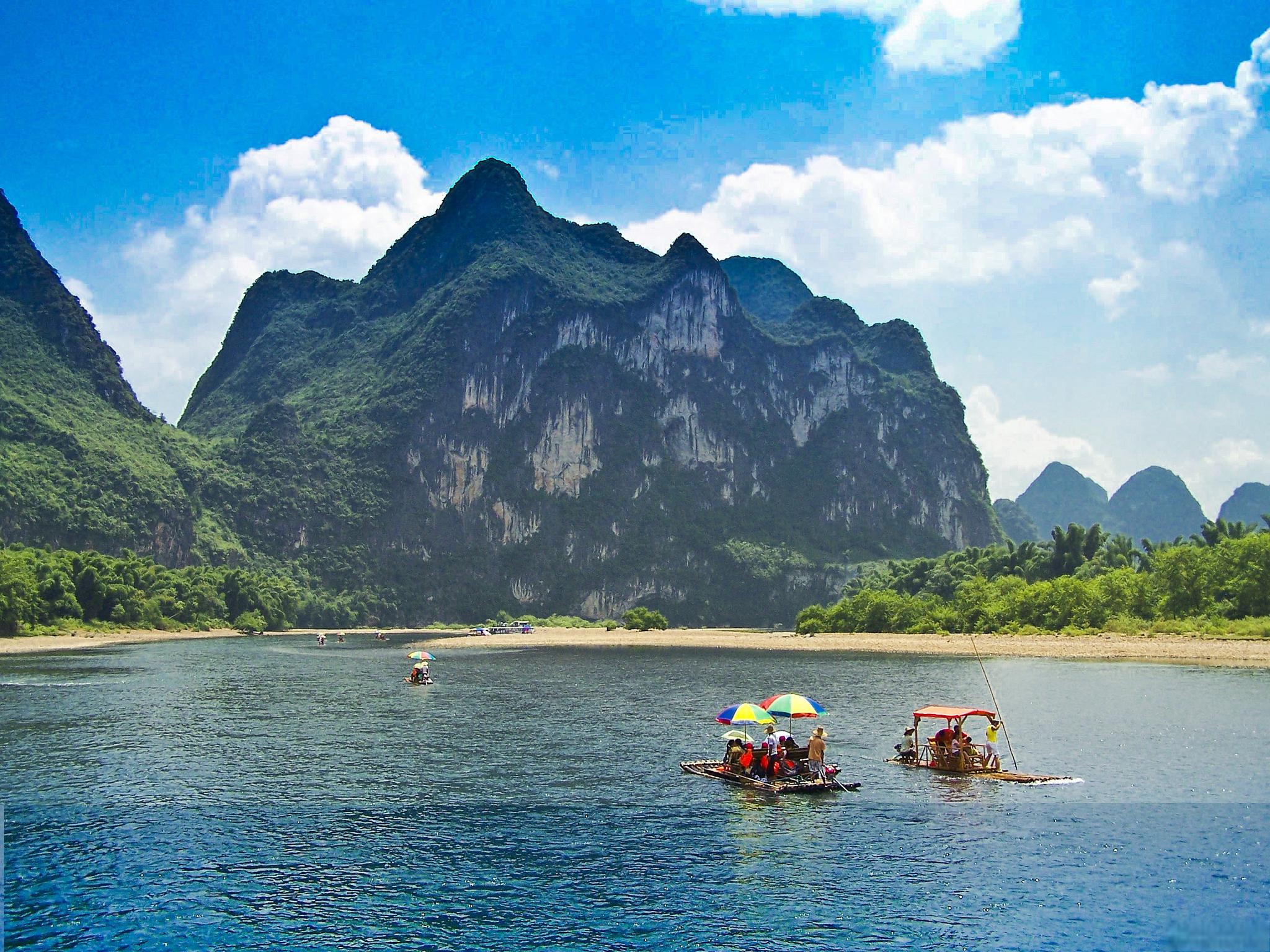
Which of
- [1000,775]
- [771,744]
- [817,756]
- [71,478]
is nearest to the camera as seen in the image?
[817,756]

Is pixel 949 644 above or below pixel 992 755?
above

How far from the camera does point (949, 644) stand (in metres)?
98.7

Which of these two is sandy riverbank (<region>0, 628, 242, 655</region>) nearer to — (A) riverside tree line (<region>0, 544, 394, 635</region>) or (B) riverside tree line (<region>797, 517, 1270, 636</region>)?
(A) riverside tree line (<region>0, 544, 394, 635</region>)

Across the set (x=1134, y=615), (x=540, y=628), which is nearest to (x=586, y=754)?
(x=1134, y=615)

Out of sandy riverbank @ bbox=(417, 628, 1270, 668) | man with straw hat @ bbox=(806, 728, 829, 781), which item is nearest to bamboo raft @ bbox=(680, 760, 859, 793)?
man with straw hat @ bbox=(806, 728, 829, 781)

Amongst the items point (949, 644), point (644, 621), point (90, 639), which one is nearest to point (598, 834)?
point (949, 644)

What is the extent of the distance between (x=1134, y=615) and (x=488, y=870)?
86.2 metres

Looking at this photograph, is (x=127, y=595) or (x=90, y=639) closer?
(x=90, y=639)

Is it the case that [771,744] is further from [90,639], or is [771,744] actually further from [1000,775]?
[90,639]

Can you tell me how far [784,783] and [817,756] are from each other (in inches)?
56.5

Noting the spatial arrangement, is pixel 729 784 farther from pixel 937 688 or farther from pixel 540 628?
pixel 540 628

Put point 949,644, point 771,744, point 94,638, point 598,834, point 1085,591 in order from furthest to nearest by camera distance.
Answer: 1. point 94,638
2. point 949,644
3. point 1085,591
4. point 771,744
5. point 598,834

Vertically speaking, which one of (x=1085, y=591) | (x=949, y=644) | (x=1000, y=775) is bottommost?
(x=1000, y=775)

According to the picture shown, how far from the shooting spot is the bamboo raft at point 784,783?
3139 centimetres
